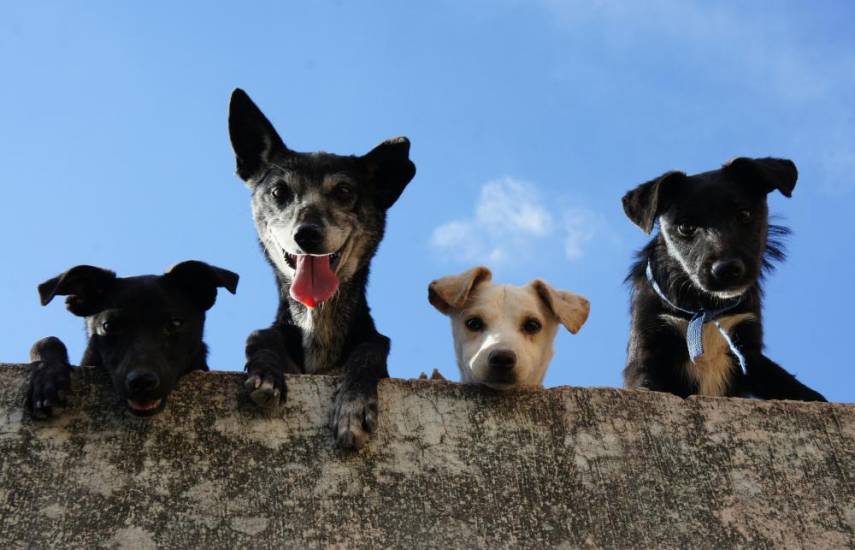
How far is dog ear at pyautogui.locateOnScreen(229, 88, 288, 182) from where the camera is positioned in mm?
6809

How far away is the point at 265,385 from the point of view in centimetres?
478

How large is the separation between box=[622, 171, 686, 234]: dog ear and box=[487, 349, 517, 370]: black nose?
1833 millimetres

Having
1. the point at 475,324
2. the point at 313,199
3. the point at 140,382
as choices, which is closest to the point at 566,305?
the point at 475,324

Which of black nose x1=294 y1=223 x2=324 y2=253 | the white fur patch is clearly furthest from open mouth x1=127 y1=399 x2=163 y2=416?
the white fur patch

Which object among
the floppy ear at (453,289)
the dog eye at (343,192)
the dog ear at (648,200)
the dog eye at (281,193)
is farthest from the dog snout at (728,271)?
the dog eye at (281,193)

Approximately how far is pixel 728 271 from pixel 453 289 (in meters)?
1.69

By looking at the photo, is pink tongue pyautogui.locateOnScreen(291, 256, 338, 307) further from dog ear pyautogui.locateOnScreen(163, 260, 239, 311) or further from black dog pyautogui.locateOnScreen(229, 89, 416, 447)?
dog ear pyautogui.locateOnScreen(163, 260, 239, 311)

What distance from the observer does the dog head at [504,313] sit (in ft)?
19.4

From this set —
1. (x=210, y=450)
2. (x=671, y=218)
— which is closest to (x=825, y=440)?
(x=671, y=218)

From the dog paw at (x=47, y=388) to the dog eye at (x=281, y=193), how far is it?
7.01 ft

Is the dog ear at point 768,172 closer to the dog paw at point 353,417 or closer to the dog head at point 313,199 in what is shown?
the dog head at point 313,199

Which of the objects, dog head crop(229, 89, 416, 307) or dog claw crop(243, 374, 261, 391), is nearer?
dog claw crop(243, 374, 261, 391)

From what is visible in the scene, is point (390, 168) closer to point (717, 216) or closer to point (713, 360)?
point (717, 216)

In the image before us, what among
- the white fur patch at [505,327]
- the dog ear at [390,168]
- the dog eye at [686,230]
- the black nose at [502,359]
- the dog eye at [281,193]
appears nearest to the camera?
the black nose at [502,359]
